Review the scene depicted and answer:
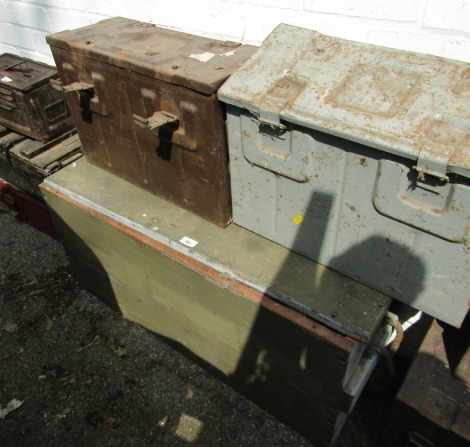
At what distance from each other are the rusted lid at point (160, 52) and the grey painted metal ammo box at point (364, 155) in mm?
140

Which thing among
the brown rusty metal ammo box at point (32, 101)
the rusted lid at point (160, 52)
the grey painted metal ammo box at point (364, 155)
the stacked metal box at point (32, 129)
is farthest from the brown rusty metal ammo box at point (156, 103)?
the brown rusty metal ammo box at point (32, 101)

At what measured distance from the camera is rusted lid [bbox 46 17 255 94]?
167cm

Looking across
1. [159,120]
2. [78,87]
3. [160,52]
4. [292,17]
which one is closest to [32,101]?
[78,87]

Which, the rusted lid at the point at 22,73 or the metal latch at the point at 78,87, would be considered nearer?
the metal latch at the point at 78,87

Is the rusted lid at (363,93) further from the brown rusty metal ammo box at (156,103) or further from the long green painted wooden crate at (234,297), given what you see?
the long green painted wooden crate at (234,297)

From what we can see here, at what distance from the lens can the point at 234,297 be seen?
72.0 inches

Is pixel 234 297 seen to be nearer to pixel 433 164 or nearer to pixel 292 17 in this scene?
pixel 433 164

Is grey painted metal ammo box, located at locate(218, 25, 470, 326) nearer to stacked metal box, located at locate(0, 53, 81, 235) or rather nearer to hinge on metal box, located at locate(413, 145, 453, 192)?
hinge on metal box, located at locate(413, 145, 453, 192)

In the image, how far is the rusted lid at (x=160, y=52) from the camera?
1671mm

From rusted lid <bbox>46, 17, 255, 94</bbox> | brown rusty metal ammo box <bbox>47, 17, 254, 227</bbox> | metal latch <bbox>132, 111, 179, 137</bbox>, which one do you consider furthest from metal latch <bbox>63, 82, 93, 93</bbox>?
metal latch <bbox>132, 111, 179, 137</bbox>

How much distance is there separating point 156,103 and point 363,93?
850mm

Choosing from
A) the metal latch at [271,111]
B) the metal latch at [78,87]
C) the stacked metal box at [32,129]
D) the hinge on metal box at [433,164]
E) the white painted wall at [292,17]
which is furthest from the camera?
the stacked metal box at [32,129]

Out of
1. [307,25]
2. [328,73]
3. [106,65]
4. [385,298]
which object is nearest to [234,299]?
[385,298]

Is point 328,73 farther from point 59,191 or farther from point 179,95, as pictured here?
point 59,191
